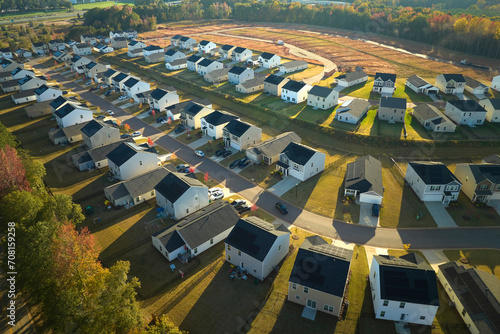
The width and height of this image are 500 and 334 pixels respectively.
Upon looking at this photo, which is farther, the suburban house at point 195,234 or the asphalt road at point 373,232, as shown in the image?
the asphalt road at point 373,232

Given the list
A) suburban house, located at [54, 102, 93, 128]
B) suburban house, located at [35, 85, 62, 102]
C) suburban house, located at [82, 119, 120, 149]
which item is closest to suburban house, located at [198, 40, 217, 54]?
suburban house, located at [35, 85, 62, 102]

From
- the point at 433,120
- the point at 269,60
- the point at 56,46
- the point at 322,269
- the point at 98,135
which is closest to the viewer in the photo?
the point at 322,269

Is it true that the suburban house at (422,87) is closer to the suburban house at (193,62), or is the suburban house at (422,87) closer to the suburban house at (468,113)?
the suburban house at (468,113)

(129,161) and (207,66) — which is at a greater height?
(207,66)

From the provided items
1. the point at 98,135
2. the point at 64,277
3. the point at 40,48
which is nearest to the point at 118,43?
the point at 40,48

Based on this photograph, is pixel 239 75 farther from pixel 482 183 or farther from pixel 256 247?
pixel 256 247

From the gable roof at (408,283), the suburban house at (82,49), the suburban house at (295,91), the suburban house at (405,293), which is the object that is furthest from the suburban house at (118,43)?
the suburban house at (405,293)

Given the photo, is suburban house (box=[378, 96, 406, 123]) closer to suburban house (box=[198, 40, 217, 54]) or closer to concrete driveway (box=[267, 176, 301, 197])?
concrete driveway (box=[267, 176, 301, 197])

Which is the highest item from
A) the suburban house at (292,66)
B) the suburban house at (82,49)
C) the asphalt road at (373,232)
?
the suburban house at (82,49)
